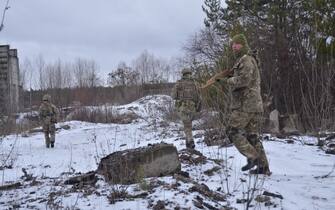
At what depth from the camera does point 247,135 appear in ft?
20.8

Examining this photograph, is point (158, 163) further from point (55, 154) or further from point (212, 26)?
point (212, 26)

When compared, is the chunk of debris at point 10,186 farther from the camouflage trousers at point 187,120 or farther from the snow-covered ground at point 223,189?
the camouflage trousers at point 187,120

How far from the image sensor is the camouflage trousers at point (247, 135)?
241 inches

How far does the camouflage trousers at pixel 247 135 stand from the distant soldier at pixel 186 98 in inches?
142

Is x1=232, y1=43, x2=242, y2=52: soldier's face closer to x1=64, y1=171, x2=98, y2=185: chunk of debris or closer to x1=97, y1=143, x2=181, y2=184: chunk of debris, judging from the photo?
x1=97, y1=143, x2=181, y2=184: chunk of debris


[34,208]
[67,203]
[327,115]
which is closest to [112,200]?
[67,203]

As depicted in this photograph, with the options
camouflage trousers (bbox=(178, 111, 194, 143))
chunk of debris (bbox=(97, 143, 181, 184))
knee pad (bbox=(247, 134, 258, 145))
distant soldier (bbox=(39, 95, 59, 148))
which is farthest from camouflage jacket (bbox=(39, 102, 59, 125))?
knee pad (bbox=(247, 134, 258, 145))

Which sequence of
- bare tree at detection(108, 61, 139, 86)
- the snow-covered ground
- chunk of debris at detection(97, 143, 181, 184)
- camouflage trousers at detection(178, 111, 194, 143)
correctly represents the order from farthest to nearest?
bare tree at detection(108, 61, 139, 86) < camouflage trousers at detection(178, 111, 194, 143) < chunk of debris at detection(97, 143, 181, 184) < the snow-covered ground

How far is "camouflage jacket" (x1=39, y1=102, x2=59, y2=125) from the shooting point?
48.2 ft

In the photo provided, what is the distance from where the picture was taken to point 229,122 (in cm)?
628

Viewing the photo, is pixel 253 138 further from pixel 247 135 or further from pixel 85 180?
pixel 85 180

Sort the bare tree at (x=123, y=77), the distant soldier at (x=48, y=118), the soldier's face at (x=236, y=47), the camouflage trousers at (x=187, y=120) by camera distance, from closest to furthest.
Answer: the soldier's face at (x=236, y=47) < the camouflage trousers at (x=187, y=120) < the distant soldier at (x=48, y=118) < the bare tree at (x=123, y=77)

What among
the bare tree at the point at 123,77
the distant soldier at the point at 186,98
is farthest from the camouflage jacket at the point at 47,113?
the bare tree at the point at 123,77

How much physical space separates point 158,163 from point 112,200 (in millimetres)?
1368
